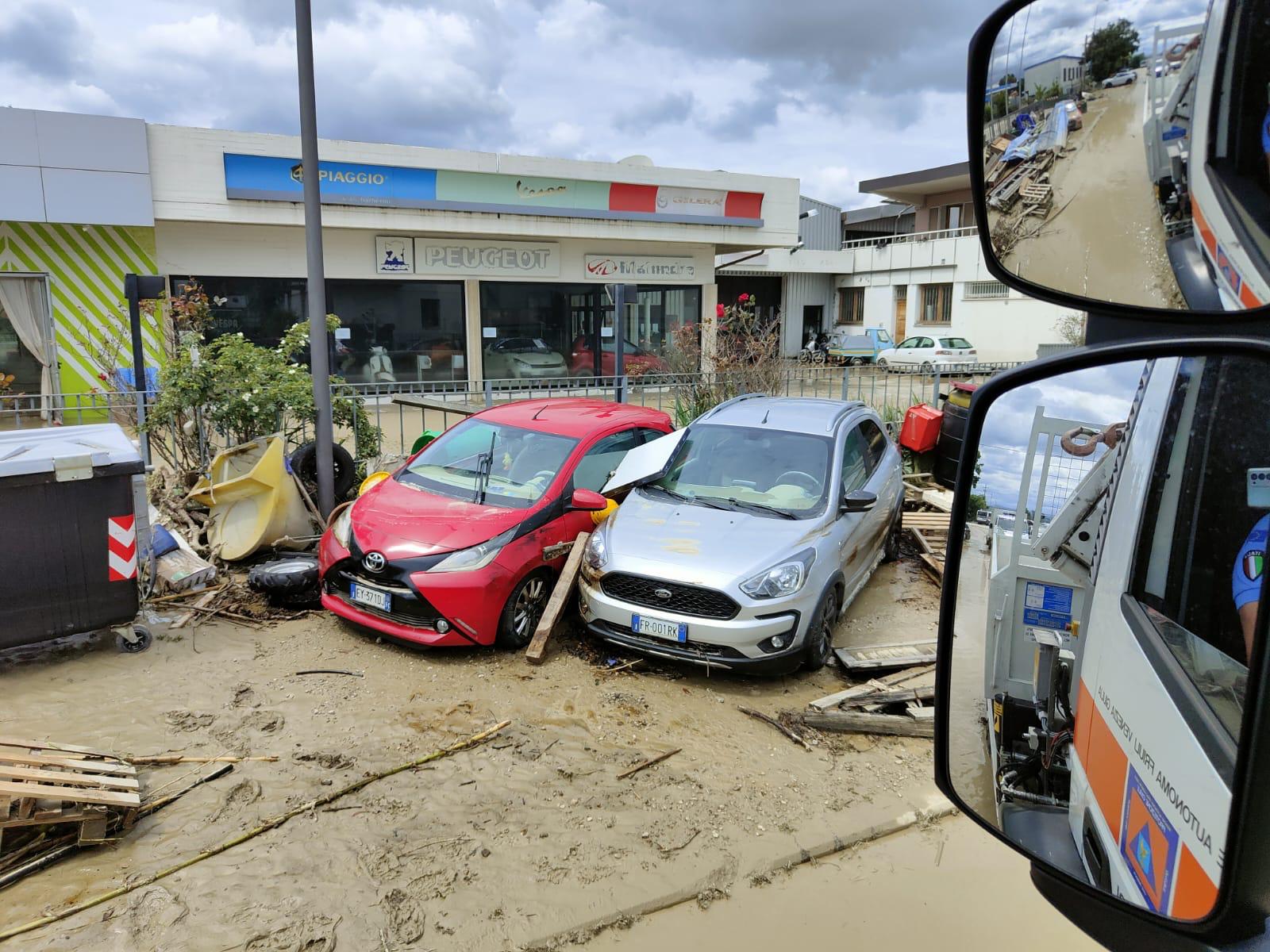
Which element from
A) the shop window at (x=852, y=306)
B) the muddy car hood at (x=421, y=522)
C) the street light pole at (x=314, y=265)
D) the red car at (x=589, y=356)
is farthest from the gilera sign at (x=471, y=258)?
the shop window at (x=852, y=306)

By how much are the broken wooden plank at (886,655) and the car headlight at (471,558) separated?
8.15 ft

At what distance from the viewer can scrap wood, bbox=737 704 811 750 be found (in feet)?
16.5

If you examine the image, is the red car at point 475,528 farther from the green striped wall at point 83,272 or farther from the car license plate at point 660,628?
the green striped wall at point 83,272

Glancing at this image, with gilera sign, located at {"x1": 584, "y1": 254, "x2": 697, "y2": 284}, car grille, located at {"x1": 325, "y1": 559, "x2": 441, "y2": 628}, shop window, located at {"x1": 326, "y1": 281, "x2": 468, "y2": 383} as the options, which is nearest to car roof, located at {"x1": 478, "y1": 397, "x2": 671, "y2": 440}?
car grille, located at {"x1": 325, "y1": 559, "x2": 441, "y2": 628}

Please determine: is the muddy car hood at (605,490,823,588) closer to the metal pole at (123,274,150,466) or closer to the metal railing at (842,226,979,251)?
the metal pole at (123,274,150,466)

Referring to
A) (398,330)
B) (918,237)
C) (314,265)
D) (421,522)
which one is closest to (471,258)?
(398,330)

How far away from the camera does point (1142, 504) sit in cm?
138

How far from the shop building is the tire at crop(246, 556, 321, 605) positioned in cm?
1003

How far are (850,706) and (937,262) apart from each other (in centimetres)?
2928

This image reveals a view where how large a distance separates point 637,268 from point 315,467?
13904 millimetres

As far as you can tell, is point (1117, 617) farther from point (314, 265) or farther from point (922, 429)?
Result: point (922, 429)

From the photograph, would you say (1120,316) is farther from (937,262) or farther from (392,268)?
(937,262)

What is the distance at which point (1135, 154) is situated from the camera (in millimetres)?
1212

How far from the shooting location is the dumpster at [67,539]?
207 inches
